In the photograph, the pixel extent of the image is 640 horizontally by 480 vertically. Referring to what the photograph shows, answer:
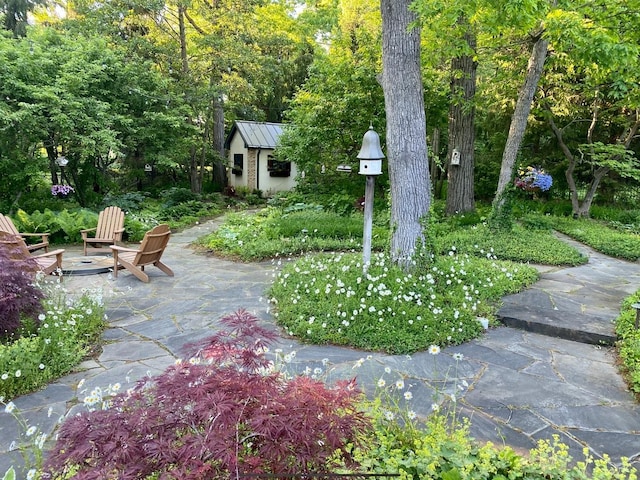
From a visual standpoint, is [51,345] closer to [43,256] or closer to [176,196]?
[43,256]

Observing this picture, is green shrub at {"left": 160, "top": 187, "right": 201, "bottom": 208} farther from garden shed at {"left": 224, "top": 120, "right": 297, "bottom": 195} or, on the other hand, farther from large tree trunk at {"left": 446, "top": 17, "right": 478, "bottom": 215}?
large tree trunk at {"left": 446, "top": 17, "right": 478, "bottom": 215}

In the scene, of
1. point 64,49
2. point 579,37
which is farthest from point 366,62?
point 64,49

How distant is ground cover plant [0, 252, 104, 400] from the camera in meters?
3.00

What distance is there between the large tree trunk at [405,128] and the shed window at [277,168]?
1306 centimetres

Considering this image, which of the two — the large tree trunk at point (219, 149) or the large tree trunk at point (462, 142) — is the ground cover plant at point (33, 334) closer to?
the large tree trunk at point (462, 142)

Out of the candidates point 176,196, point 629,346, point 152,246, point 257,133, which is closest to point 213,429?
point 629,346

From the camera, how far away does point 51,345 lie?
3354mm

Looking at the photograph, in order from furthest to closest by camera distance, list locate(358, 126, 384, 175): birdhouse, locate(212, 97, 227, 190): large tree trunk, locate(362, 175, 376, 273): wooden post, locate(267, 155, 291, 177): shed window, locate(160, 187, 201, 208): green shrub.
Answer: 1. locate(267, 155, 291, 177): shed window
2. locate(212, 97, 227, 190): large tree trunk
3. locate(160, 187, 201, 208): green shrub
4. locate(362, 175, 376, 273): wooden post
5. locate(358, 126, 384, 175): birdhouse

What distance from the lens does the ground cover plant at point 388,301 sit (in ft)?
12.4

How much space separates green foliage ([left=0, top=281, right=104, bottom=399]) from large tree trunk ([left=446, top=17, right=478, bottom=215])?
7728 mm

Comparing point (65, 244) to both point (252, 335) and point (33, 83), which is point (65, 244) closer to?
point (33, 83)

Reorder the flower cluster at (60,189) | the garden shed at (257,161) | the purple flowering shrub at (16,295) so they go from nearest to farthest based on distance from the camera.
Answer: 1. the purple flowering shrub at (16,295)
2. the flower cluster at (60,189)
3. the garden shed at (257,161)

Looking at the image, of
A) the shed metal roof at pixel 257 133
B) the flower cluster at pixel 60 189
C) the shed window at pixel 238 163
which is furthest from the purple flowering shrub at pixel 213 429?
the shed window at pixel 238 163

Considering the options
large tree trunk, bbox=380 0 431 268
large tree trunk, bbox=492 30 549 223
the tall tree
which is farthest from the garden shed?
large tree trunk, bbox=380 0 431 268
